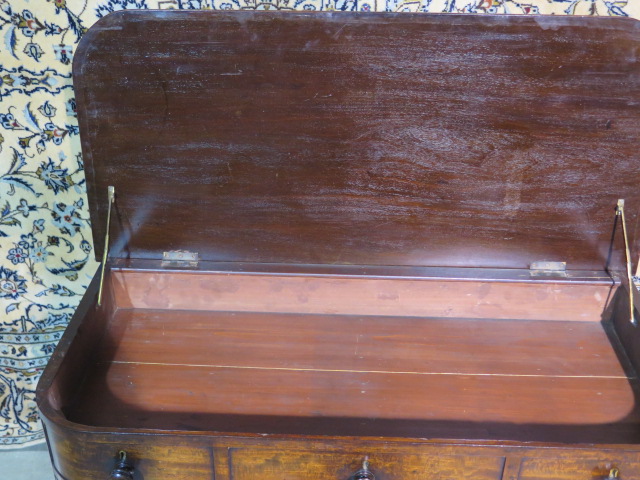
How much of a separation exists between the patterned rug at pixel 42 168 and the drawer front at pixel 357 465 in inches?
33.5

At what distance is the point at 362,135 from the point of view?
144cm

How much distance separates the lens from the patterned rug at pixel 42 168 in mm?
1396

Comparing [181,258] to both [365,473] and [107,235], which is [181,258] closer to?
[107,235]

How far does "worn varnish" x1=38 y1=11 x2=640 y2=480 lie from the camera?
120 centimetres

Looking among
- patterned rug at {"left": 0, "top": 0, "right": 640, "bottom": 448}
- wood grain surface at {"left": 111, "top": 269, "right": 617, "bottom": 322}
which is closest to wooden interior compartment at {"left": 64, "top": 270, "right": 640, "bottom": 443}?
wood grain surface at {"left": 111, "top": 269, "right": 617, "bottom": 322}

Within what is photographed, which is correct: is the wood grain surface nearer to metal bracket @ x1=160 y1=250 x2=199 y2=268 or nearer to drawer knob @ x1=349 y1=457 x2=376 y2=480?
metal bracket @ x1=160 y1=250 x2=199 y2=268

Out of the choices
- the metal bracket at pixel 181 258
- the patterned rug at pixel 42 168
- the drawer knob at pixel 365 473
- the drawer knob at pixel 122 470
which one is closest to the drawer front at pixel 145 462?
the drawer knob at pixel 122 470

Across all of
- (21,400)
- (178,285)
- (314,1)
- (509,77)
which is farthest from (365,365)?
(21,400)

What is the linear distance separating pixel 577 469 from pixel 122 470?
0.82 meters

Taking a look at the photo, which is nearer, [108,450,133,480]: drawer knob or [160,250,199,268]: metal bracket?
[108,450,133,480]: drawer knob

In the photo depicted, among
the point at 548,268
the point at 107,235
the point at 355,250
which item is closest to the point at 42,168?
the point at 107,235

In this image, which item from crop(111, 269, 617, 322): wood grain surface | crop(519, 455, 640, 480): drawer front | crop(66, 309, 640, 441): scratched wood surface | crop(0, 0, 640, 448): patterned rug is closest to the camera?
crop(519, 455, 640, 480): drawer front

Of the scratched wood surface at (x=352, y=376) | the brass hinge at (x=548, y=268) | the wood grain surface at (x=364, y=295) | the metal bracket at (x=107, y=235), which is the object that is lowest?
the scratched wood surface at (x=352, y=376)

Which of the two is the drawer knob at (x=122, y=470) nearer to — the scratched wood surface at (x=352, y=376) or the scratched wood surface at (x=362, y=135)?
the scratched wood surface at (x=352, y=376)
